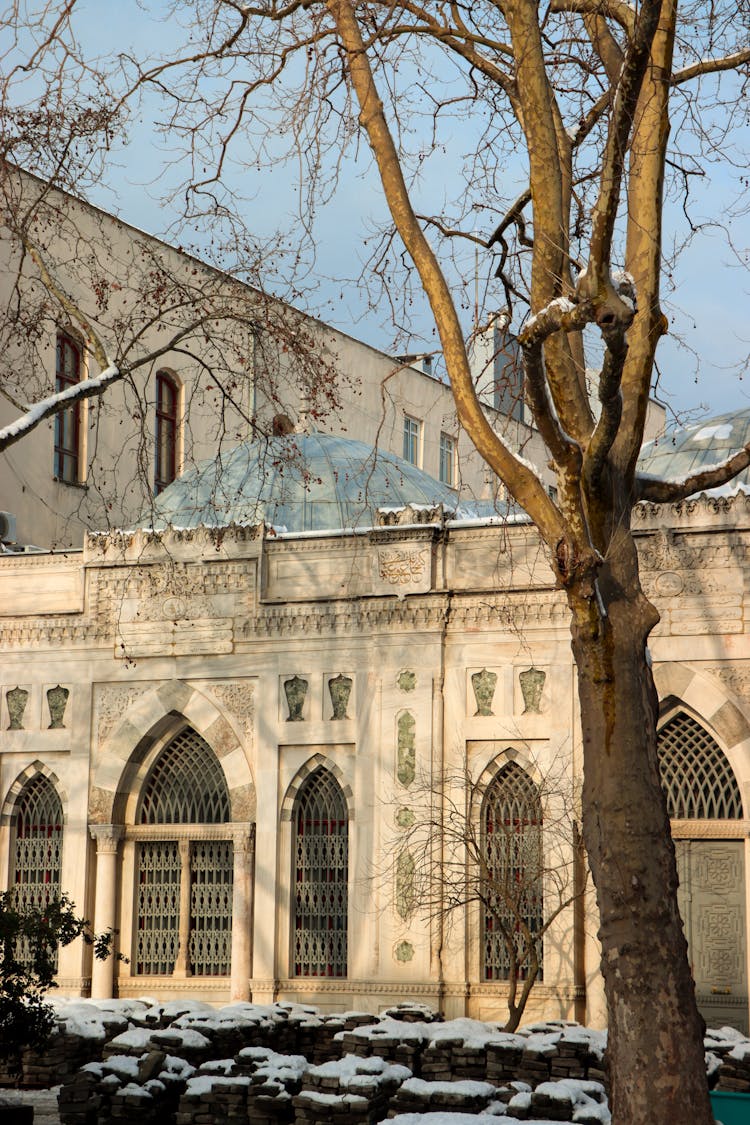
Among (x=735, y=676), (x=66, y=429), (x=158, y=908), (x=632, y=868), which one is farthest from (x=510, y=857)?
(x=66, y=429)

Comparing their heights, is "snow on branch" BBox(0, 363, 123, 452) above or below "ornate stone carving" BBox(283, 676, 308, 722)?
above

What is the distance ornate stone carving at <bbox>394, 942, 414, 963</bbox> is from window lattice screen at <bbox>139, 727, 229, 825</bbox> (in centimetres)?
361

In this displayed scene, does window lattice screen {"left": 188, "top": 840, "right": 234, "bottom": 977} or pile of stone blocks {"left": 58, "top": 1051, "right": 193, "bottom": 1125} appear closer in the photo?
pile of stone blocks {"left": 58, "top": 1051, "right": 193, "bottom": 1125}

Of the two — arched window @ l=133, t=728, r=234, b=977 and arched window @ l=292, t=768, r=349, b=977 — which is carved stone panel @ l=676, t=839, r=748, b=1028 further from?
arched window @ l=133, t=728, r=234, b=977

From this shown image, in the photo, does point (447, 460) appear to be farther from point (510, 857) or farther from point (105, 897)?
point (510, 857)

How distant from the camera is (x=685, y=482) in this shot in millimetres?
12266

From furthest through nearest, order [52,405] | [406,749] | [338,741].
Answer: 1. [338,741]
2. [406,749]
3. [52,405]

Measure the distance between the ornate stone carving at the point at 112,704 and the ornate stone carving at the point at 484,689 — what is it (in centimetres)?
529

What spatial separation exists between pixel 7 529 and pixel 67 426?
3.88m

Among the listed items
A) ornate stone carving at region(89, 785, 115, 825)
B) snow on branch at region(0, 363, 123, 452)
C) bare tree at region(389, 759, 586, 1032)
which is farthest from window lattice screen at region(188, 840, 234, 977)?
snow on branch at region(0, 363, 123, 452)

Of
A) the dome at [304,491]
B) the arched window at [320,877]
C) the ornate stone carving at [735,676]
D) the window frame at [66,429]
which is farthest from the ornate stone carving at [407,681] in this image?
the window frame at [66,429]

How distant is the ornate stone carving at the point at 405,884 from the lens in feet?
77.5

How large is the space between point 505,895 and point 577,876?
67.6 inches

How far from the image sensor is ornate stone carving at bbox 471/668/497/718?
78.4ft
